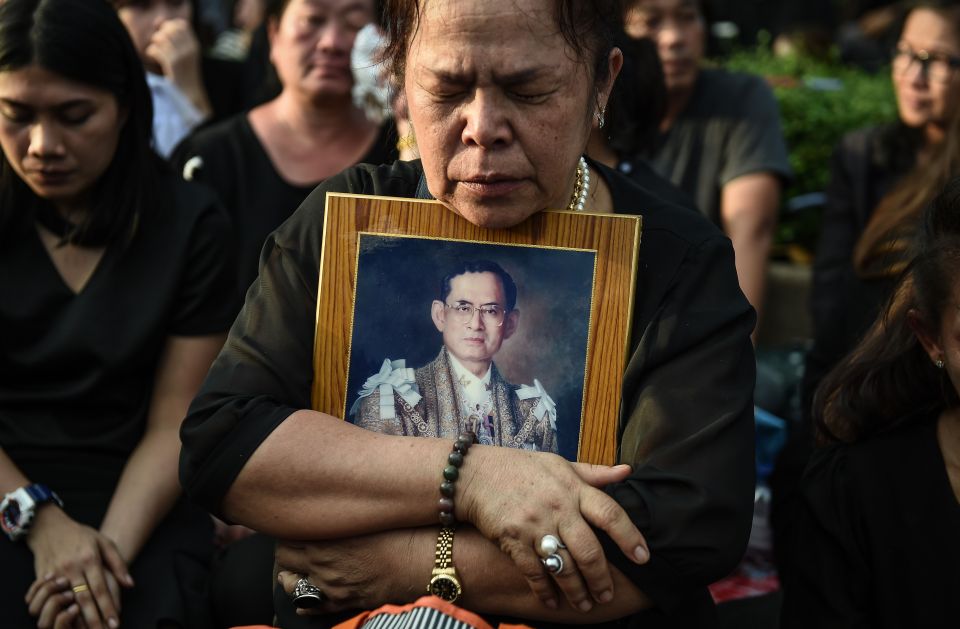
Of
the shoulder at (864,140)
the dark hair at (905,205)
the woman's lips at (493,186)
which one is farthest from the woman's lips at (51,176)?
the shoulder at (864,140)

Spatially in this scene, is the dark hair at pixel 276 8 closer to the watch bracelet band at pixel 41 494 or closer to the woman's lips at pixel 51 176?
the woman's lips at pixel 51 176

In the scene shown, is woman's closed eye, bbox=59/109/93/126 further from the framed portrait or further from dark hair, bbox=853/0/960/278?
dark hair, bbox=853/0/960/278

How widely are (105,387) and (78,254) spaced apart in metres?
0.37

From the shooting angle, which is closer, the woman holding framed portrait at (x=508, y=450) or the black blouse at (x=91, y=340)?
the woman holding framed portrait at (x=508, y=450)

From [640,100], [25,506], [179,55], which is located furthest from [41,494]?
[179,55]

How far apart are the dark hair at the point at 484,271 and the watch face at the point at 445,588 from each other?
519 millimetres

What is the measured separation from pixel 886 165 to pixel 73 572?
353cm

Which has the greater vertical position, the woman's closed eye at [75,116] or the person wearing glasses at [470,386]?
the woman's closed eye at [75,116]

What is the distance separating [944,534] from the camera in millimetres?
2318

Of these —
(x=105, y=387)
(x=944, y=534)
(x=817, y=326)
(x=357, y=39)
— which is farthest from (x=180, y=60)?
(x=944, y=534)

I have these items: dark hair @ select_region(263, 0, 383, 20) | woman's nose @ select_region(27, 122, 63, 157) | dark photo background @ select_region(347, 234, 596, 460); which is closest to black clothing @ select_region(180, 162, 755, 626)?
dark photo background @ select_region(347, 234, 596, 460)

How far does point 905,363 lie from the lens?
253cm

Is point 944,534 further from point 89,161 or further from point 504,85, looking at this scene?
point 89,161

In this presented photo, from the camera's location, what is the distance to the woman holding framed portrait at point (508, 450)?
1959 millimetres
